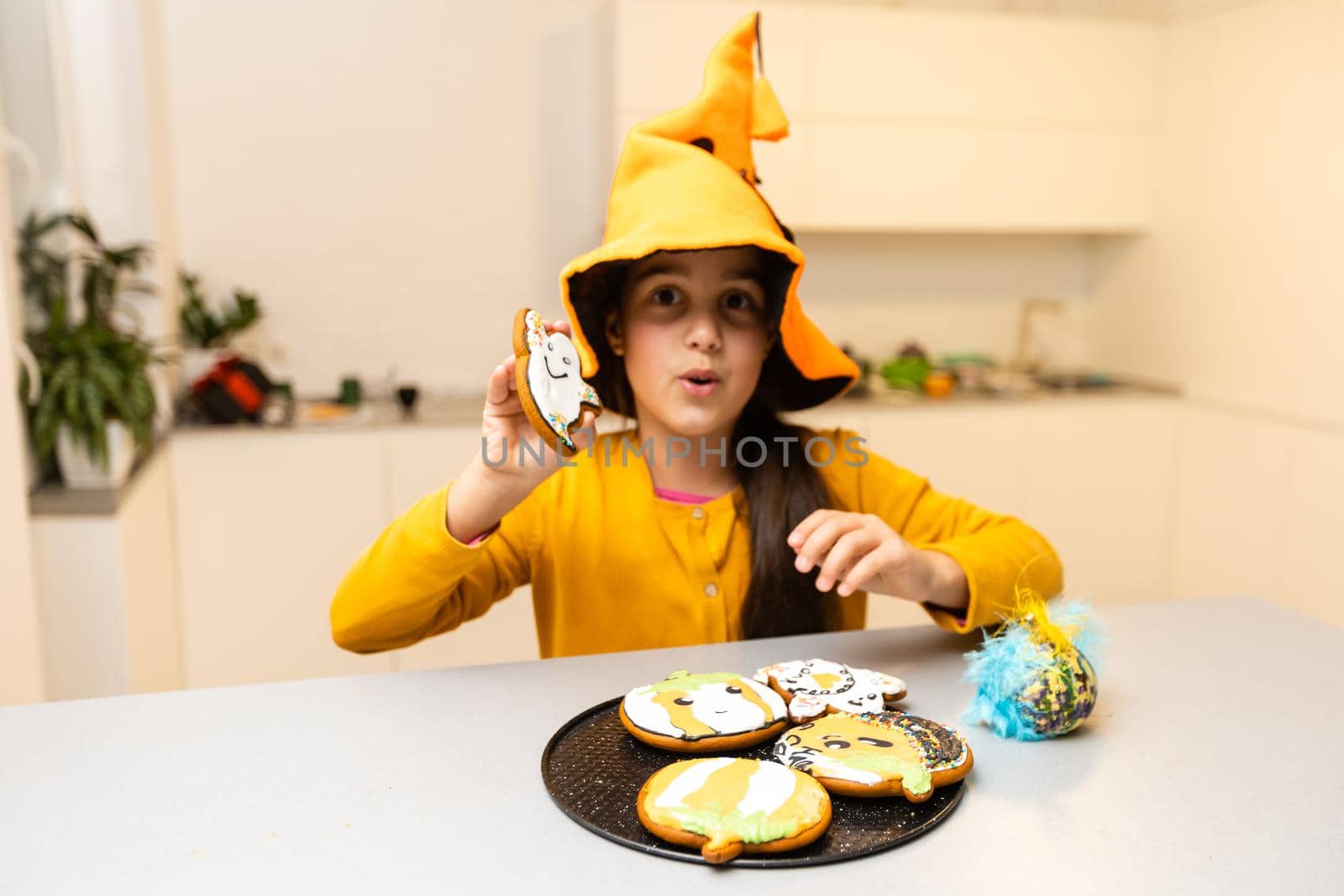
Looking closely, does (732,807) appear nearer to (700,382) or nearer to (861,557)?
(861,557)

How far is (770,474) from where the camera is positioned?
57.3 inches

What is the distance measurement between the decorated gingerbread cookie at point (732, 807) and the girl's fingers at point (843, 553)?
26 cm

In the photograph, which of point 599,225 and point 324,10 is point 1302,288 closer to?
point 599,225

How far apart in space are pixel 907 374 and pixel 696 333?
2.12 metres

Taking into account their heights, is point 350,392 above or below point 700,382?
below

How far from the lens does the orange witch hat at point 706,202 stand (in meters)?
1.24

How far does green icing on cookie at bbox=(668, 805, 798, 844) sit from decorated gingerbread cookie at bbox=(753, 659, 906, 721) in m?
0.19

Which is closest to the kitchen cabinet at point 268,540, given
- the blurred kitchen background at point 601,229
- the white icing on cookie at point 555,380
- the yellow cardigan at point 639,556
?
the blurred kitchen background at point 601,229

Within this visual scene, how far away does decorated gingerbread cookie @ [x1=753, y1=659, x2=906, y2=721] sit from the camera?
38.0 inches

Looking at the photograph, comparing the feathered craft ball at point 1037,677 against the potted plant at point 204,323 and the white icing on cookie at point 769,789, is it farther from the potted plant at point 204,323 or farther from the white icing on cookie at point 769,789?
the potted plant at point 204,323

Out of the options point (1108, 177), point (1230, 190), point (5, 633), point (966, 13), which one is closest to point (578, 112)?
point (966, 13)

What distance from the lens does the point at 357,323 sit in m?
3.21

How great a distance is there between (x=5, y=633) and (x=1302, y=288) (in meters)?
2.94

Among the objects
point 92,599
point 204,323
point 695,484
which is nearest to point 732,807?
point 695,484
